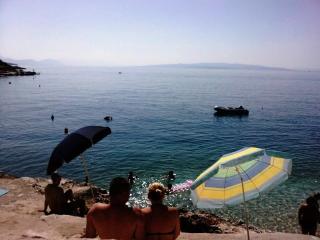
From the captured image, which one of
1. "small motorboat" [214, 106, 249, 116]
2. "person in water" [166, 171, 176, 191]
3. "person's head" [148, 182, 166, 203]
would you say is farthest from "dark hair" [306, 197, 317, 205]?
"small motorboat" [214, 106, 249, 116]

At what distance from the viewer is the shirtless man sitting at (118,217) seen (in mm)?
5086

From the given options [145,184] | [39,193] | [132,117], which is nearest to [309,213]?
[39,193]

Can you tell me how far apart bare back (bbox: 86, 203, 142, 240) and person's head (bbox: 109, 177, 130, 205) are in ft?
0.50

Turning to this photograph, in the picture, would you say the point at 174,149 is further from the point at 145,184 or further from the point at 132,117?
the point at 132,117

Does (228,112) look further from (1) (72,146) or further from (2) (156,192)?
(2) (156,192)

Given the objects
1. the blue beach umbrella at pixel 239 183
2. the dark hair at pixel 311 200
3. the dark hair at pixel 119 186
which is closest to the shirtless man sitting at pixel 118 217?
the dark hair at pixel 119 186

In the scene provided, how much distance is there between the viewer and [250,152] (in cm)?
671

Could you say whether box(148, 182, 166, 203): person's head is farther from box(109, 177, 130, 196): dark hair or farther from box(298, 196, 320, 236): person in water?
box(298, 196, 320, 236): person in water

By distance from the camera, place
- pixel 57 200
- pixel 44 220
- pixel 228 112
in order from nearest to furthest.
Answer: pixel 44 220, pixel 57 200, pixel 228 112

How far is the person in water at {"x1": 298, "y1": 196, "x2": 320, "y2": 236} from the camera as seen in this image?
1073cm

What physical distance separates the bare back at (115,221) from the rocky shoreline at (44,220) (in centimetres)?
337

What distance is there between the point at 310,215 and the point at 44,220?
9.15 metres

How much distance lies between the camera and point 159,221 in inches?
210

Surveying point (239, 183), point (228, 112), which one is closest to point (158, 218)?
point (239, 183)
